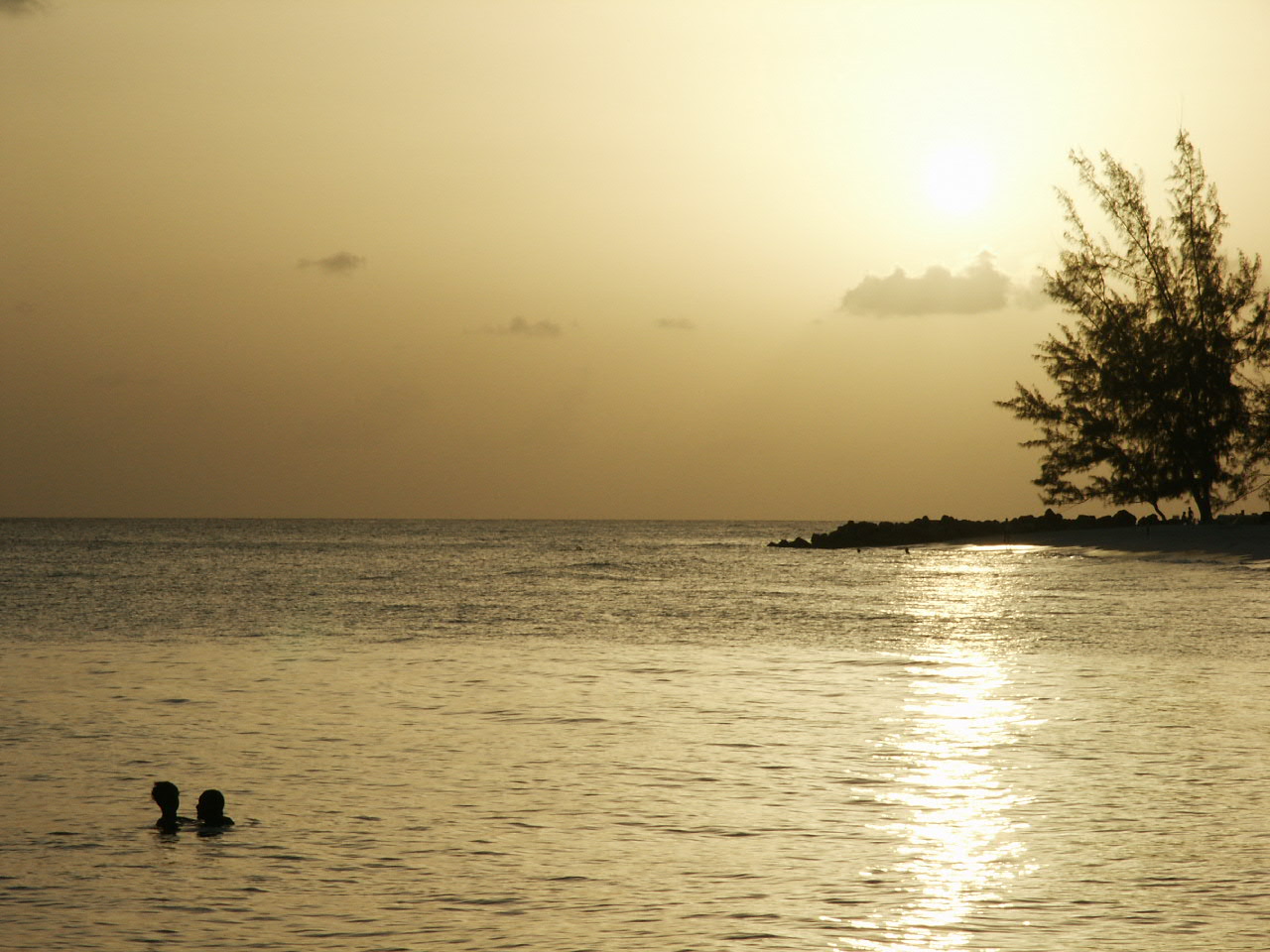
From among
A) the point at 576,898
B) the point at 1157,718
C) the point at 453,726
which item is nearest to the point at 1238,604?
the point at 1157,718

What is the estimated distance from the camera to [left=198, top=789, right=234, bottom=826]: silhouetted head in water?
1207 centimetres

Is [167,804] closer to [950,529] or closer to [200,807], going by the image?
[200,807]

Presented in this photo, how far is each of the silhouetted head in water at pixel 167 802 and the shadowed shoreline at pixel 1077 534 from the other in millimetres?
50692

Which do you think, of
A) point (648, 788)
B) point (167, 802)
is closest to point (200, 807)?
point (167, 802)

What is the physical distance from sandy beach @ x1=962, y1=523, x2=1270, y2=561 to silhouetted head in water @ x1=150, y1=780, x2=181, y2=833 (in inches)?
1973

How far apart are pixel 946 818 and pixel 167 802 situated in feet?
23.0

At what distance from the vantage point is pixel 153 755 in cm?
1569

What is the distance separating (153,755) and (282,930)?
733 centimetres

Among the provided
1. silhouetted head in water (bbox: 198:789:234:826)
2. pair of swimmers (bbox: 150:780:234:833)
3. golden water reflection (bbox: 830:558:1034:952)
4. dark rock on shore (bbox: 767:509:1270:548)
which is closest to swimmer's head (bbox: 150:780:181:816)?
pair of swimmers (bbox: 150:780:234:833)

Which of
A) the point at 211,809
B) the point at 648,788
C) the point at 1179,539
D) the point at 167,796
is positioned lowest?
the point at 648,788

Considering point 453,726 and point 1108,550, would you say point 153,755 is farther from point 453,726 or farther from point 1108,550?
point 1108,550


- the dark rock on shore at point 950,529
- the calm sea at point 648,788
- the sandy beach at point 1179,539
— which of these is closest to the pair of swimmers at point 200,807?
the calm sea at point 648,788

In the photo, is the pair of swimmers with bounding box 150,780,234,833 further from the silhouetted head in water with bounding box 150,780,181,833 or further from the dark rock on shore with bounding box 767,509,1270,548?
the dark rock on shore with bounding box 767,509,1270,548

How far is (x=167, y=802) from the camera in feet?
39.8
